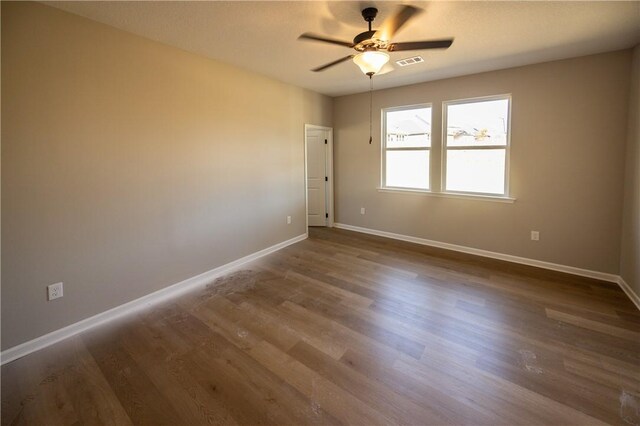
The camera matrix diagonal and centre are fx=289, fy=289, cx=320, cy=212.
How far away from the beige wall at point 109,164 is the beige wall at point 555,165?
3.08m

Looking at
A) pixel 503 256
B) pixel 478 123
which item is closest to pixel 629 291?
pixel 503 256

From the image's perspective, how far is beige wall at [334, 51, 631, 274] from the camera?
10.8ft

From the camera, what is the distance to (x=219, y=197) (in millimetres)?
3684

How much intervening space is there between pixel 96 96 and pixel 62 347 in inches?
83.1

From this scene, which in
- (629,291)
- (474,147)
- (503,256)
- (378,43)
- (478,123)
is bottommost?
(629,291)

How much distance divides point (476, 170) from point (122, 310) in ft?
15.6

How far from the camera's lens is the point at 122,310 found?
280 centimetres

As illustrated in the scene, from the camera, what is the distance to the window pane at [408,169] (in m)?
4.81

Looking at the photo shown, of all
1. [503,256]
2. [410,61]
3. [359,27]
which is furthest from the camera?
[503,256]

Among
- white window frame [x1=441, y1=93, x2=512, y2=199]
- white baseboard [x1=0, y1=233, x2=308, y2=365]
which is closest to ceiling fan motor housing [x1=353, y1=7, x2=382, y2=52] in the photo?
white window frame [x1=441, y1=93, x2=512, y2=199]

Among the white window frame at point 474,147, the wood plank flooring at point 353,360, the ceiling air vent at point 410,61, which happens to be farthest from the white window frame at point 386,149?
the wood plank flooring at point 353,360

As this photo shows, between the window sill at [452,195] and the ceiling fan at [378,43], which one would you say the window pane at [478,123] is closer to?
the window sill at [452,195]

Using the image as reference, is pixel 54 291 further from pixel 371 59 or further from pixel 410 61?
pixel 410 61

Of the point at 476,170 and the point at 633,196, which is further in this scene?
the point at 476,170
